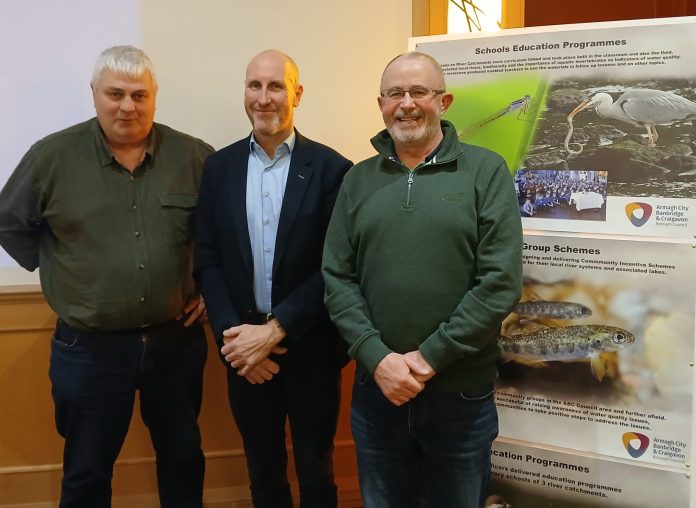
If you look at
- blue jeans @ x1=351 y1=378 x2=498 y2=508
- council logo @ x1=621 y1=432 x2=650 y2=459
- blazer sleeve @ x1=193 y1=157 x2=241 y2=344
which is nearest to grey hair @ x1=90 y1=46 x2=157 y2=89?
blazer sleeve @ x1=193 y1=157 x2=241 y2=344

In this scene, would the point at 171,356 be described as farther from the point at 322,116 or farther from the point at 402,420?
the point at 322,116

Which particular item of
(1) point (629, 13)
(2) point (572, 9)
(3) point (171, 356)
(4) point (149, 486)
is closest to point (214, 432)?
(4) point (149, 486)

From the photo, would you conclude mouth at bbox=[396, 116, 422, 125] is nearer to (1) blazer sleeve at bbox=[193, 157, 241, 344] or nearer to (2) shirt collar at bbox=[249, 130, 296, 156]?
(2) shirt collar at bbox=[249, 130, 296, 156]

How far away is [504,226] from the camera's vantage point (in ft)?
4.83

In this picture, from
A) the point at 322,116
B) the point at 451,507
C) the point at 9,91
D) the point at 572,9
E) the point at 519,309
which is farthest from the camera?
the point at 572,9

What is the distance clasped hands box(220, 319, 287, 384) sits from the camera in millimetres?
1737

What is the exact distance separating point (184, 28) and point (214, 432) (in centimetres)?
160

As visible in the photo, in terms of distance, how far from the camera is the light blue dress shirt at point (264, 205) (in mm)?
1806

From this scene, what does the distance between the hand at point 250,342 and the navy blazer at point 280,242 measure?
29 mm

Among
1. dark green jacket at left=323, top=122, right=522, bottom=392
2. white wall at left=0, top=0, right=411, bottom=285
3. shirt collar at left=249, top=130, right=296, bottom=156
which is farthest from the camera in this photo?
white wall at left=0, top=0, right=411, bottom=285

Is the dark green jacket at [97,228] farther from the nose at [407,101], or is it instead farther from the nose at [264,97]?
the nose at [407,101]

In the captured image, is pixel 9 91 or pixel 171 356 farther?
pixel 9 91

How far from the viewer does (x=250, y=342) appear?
1733 mm

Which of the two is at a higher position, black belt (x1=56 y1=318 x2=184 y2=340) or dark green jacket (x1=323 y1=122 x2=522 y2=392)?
dark green jacket (x1=323 y1=122 x2=522 y2=392)
